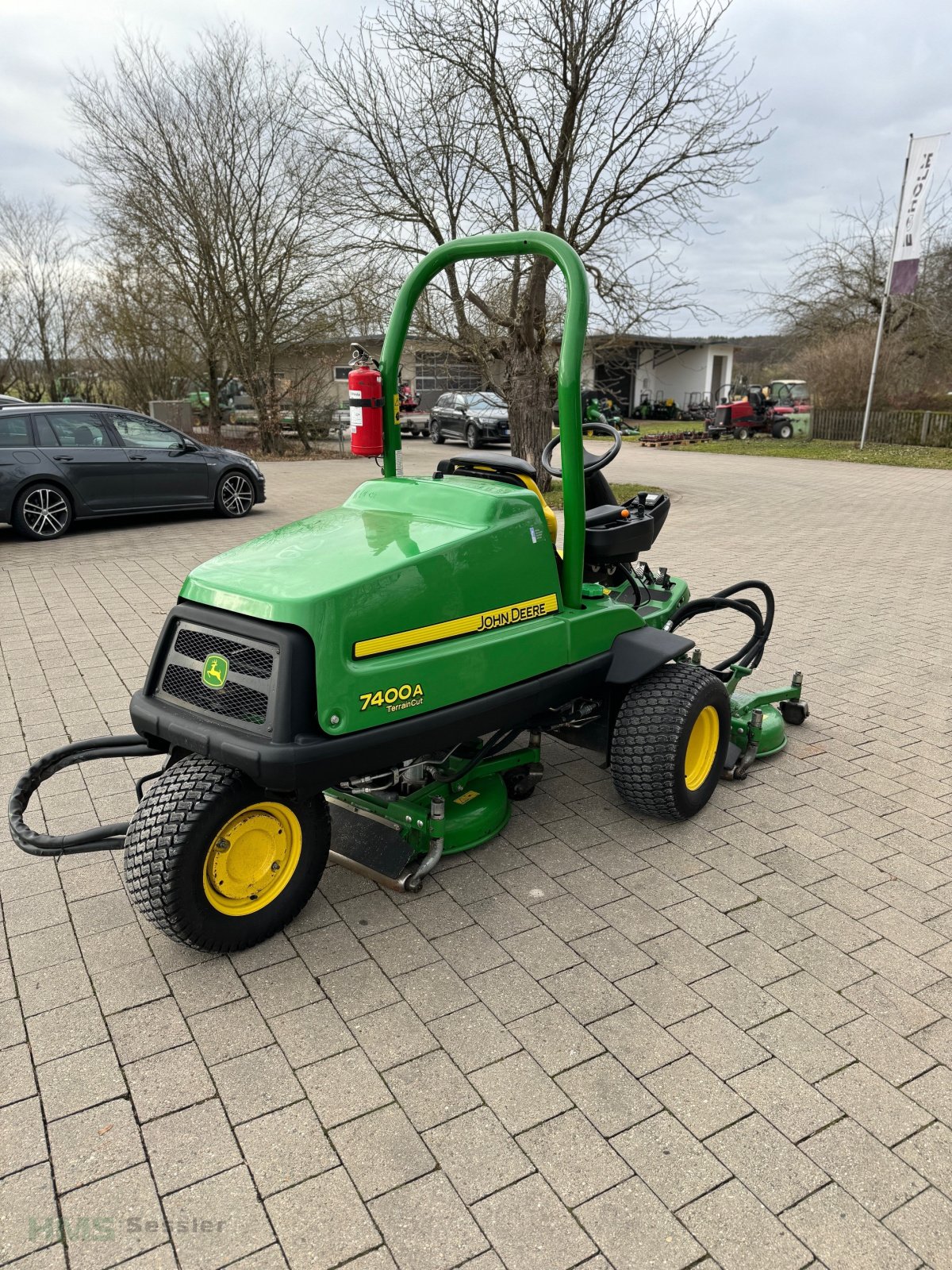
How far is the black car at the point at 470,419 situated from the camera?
69.8 ft

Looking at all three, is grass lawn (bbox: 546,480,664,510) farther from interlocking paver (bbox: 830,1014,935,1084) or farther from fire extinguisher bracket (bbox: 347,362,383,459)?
interlocking paver (bbox: 830,1014,935,1084)

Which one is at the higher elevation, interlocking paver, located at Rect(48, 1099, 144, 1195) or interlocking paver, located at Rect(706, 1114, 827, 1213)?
interlocking paver, located at Rect(706, 1114, 827, 1213)

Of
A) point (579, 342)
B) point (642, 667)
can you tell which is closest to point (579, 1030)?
point (642, 667)

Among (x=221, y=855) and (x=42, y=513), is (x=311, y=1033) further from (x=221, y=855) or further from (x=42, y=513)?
(x=42, y=513)

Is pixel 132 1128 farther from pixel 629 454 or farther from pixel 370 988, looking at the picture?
pixel 629 454

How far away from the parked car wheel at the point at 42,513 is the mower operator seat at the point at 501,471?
7.21 m

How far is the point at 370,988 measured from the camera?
2.54m

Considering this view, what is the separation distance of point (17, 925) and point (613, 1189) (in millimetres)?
2027

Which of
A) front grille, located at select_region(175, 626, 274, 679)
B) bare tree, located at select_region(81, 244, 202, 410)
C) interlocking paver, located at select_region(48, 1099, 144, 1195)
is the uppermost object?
bare tree, located at select_region(81, 244, 202, 410)

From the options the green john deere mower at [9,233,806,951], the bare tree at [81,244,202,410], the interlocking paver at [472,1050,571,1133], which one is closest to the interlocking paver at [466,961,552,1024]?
A: the interlocking paver at [472,1050,571,1133]

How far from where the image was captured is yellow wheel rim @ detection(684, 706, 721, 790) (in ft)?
11.6

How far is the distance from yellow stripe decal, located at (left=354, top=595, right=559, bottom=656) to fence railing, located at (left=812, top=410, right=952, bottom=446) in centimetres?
2228

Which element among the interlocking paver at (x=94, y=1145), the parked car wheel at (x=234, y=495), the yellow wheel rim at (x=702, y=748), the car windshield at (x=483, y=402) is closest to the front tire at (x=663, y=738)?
the yellow wheel rim at (x=702, y=748)

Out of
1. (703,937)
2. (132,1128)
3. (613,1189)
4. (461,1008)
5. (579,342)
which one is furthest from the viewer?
(579,342)
